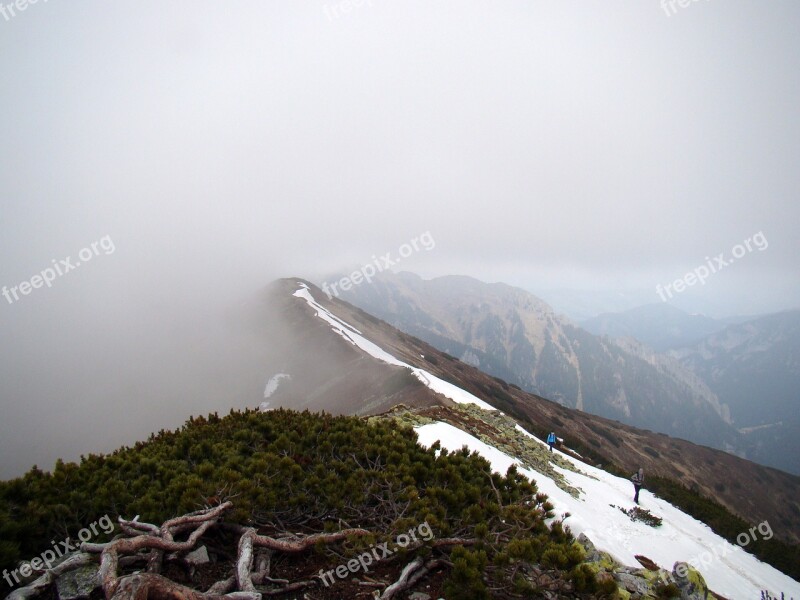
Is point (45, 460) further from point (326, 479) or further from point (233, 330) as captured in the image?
point (326, 479)

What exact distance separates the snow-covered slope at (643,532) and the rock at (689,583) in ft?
18.3

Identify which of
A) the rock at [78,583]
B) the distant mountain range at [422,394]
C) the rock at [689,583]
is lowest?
the distant mountain range at [422,394]

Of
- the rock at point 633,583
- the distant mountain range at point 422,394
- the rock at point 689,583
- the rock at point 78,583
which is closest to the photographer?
the rock at point 78,583

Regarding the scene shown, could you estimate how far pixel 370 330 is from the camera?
83250 millimetres

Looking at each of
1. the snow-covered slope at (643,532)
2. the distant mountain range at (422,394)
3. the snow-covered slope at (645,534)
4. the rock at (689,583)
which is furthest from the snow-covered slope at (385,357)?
the rock at (689,583)

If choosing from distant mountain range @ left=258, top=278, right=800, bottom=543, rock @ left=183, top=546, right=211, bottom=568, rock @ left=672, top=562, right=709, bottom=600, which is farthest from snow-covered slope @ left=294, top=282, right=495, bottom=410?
rock @ left=183, top=546, right=211, bottom=568

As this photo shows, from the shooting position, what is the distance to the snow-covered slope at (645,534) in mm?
14470

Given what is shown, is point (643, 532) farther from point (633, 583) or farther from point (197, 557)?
point (197, 557)

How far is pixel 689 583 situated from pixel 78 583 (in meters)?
9.34

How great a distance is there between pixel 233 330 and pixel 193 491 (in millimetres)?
99416

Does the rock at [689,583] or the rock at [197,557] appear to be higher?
the rock at [197,557]

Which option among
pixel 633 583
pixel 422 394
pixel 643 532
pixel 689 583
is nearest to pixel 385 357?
pixel 422 394

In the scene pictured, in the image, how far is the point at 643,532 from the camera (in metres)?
16.8

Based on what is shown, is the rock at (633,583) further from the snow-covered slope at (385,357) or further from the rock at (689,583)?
the snow-covered slope at (385,357)
